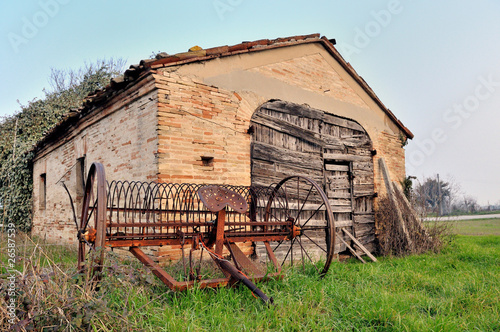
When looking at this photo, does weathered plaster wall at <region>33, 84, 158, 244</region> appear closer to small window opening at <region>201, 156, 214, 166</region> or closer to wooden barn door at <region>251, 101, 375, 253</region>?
small window opening at <region>201, 156, 214, 166</region>

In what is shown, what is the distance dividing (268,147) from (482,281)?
13.7 ft

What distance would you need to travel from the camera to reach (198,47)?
20.6 ft

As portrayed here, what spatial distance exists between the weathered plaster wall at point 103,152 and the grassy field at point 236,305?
232 cm

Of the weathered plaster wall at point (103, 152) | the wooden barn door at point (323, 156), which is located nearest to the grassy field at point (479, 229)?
the wooden barn door at point (323, 156)

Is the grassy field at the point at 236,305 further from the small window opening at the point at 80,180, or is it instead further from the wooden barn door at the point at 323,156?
the small window opening at the point at 80,180

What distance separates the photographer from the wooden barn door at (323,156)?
23.3 feet

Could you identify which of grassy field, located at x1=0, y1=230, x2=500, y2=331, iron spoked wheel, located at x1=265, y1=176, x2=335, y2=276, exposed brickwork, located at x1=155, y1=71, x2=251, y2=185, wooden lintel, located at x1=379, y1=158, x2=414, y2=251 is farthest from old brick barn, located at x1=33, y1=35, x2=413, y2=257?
grassy field, located at x1=0, y1=230, x2=500, y2=331

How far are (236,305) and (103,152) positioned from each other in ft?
16.6

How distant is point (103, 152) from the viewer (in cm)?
741

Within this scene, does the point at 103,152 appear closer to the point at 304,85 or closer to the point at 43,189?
the point at 304,85

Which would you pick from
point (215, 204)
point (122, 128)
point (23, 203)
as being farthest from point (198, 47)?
point (23, 203)

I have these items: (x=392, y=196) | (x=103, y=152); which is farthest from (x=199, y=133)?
(x=392, y=196)

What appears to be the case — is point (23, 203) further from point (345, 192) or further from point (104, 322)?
point (104, 322)

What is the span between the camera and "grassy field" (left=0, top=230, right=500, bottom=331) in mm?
2957
